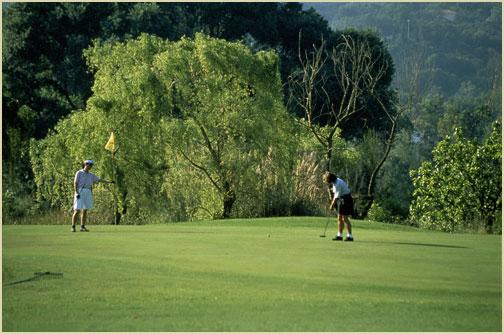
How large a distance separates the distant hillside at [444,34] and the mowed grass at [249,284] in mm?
122311

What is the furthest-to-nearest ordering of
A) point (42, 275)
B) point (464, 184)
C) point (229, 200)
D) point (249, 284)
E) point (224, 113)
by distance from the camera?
point (224, 113), point (464, 184), point (229, 200), point (42, 275), point (249, 284)

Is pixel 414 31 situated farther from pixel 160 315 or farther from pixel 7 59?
pixel 160 315

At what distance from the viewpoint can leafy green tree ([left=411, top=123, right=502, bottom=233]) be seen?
34.7m

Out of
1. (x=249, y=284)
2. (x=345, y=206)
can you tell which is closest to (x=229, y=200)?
(x=345, y=206)

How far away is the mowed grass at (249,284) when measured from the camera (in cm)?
1181

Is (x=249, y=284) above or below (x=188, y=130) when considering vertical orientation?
below

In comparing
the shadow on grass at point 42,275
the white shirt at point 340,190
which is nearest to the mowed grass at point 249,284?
the shadow on grass at point 42,275

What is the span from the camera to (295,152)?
35.9 m

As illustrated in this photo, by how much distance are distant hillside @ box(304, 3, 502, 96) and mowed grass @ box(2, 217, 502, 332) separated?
401ft

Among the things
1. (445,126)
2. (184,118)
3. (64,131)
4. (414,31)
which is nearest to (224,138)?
(184,118)

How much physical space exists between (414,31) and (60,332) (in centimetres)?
16489

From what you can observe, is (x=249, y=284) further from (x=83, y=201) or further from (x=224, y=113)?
(x=224, y=113)

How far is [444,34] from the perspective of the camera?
17088 centimetres

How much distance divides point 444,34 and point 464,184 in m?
139
